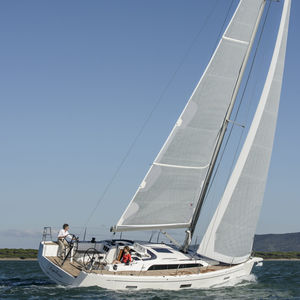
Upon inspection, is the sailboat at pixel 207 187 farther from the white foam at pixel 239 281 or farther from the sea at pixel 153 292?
the sea at pixel 153 292

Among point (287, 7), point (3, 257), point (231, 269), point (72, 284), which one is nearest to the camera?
point (72, 284)

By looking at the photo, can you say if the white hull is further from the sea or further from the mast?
the mast

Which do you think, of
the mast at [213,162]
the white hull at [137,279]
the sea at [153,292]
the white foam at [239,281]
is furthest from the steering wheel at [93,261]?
the white foam at [239,281]

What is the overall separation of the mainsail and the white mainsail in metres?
1.24

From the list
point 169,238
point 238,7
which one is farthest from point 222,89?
point 169,238

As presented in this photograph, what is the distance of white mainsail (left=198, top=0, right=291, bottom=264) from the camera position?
19734 millimetres

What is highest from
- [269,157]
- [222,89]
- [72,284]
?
[222,89]

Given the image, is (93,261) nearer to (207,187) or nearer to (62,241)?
(62,241)

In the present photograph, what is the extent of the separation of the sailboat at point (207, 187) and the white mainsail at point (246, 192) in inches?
1.5

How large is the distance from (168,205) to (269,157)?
188 inches

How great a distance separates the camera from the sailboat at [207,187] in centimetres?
1911

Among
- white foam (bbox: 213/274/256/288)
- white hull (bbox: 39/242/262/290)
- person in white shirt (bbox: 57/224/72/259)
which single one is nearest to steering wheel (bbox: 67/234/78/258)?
person in white shirt (bbox: 57/224/72/259)

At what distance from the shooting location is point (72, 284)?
1677 cm

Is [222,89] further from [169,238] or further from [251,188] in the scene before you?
[169,238]
